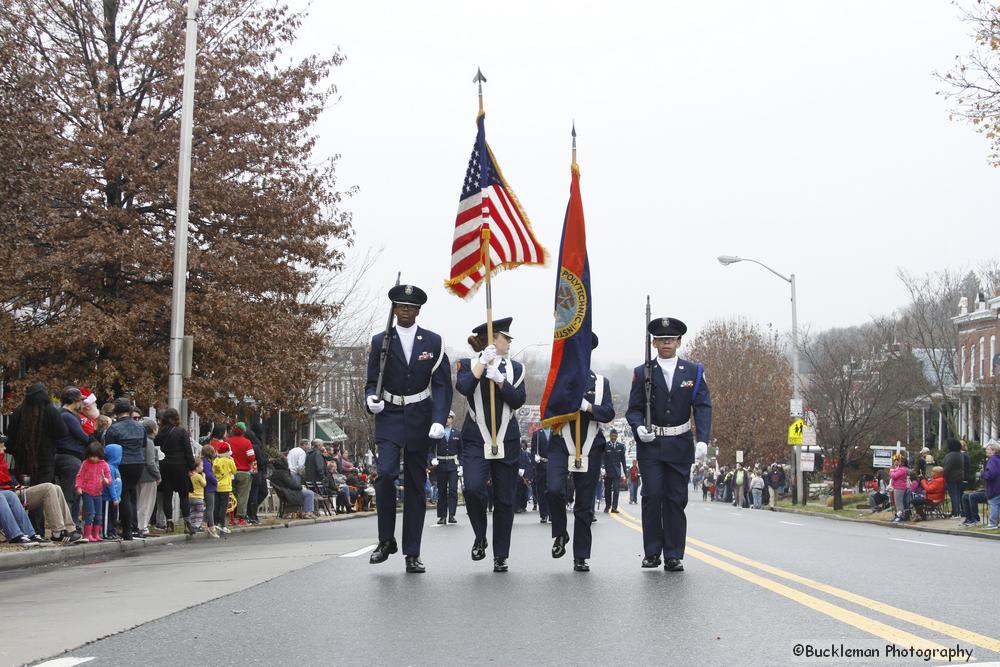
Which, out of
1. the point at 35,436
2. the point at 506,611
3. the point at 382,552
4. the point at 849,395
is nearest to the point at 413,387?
the point at 382,552

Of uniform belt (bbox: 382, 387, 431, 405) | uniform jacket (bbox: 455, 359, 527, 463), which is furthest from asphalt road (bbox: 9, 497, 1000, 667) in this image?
uniform belt (bbox: 382, 387, 431, 405)

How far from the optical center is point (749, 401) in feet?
252

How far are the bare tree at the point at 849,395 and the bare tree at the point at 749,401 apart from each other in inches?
812

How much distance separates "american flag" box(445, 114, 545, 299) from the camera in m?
12.0

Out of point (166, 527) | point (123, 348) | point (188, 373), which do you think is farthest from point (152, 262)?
point (166, 527)

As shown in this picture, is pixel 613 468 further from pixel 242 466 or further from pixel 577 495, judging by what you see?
pixel 577 495

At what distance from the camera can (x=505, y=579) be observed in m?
9.83

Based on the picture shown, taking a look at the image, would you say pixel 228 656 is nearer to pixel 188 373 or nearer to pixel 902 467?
pixel 188 373

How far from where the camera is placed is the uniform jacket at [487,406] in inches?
425

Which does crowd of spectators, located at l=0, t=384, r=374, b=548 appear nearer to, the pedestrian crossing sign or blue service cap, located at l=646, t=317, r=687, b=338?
blue service cap, located at l=646, t=317, r=687, b=338

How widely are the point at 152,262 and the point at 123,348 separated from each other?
1611mm

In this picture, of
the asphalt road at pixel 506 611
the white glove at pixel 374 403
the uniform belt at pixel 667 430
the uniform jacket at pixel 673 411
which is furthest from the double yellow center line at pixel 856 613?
the white glove at pixel 374 403

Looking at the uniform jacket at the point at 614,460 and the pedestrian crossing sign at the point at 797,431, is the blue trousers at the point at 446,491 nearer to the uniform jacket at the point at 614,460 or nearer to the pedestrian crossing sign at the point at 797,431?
the uniform jacket at the point at 614,460

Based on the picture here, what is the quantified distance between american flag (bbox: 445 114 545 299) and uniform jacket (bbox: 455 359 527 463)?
1.22m
